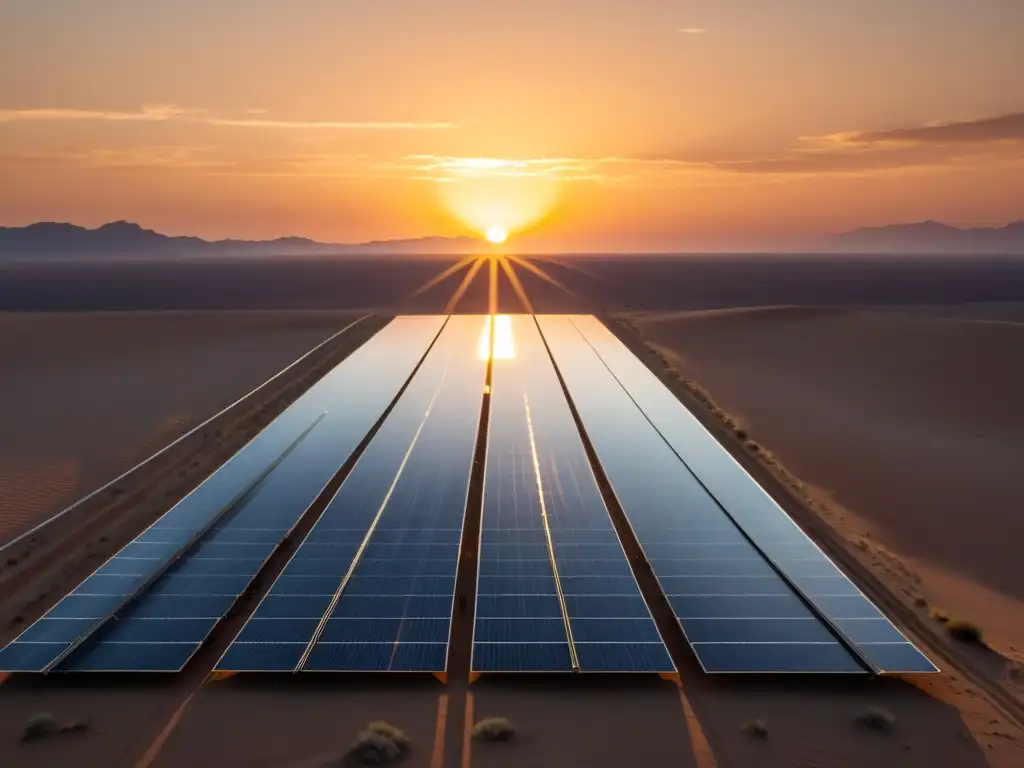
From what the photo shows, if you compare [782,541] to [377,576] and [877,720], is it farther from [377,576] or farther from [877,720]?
[377,576]

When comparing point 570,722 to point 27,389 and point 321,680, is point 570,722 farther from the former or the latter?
point 27,389

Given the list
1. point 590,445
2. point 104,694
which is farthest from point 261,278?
point 104,694

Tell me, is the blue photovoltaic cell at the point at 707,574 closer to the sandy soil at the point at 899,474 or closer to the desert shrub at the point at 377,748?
the sandy soil at the point at 899,474

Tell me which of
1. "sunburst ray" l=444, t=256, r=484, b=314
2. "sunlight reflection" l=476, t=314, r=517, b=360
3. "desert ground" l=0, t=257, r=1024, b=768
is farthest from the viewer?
"sunburst ray" l=444, t=256, r=484, b=314

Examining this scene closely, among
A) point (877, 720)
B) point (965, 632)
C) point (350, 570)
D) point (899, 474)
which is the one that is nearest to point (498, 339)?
point (899, 474)

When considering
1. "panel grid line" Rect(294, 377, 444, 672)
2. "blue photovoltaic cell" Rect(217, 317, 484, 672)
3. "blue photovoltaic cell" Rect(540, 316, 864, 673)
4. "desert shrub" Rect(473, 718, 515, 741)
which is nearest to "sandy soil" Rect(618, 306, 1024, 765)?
"blue photovoltaic cell" Rect(540, 316, 864, 673)

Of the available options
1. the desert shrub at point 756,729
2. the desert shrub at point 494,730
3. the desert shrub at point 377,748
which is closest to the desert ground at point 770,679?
the desert shrub at point 756,729

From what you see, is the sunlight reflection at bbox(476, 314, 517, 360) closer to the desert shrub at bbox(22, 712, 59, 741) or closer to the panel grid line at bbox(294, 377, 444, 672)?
the panel grid line at bbox(294, 377, 444, 672)
